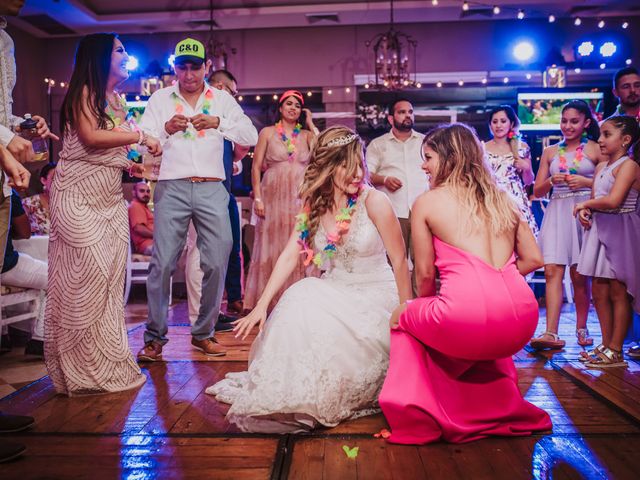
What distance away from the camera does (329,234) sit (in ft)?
8.84

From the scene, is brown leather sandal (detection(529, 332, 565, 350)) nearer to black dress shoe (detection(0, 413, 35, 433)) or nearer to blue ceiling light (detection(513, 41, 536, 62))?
black dress shoe (detection(0, 413, 35, 433))

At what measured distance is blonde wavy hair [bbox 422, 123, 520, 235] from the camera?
7.27 feet

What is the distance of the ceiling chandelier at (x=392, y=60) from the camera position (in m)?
6.65

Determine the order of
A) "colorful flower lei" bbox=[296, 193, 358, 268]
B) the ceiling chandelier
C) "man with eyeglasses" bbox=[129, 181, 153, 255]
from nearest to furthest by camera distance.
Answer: "colorful flower lei" bbox=[296, 193, 358, 268], "man with eyeglasses" bbox=[129, 181, 153, 255], the ceiling chandelier

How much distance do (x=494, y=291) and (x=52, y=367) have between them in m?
2.08

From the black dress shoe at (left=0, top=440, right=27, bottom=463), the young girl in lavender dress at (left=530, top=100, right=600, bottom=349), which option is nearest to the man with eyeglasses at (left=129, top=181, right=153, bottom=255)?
the young girl in lavender dress at (left=530, top=100, right=600, bottom=349)

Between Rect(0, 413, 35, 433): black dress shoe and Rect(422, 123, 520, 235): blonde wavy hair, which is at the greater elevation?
Rect(422, 123, 520, 235): blonde wavy hair

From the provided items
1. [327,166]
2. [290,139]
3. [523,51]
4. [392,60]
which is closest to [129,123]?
[327,166]

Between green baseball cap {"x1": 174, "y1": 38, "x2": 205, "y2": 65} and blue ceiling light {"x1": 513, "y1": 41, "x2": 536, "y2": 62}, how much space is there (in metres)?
5.42

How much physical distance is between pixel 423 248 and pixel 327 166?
0.66 meters

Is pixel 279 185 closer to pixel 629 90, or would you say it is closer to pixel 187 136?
pixel 187 136

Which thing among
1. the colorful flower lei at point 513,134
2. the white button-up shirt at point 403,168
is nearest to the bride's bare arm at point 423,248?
the white button-up shirt at point 403,168

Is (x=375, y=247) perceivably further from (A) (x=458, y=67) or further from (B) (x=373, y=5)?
(A) (x=458, y=67)

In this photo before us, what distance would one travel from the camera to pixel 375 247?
269 centimetres
